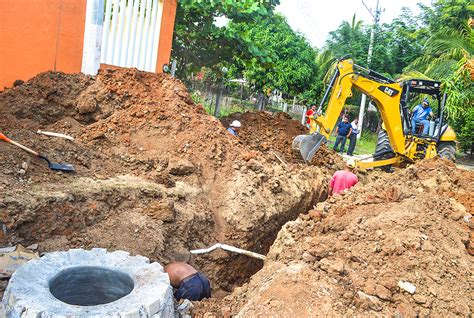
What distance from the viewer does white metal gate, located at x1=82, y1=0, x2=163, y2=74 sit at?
28.5ft

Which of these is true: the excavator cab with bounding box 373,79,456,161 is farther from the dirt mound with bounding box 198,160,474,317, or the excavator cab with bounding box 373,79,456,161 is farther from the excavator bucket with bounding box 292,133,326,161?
the dirt mound with bounding box 198,160,474,317

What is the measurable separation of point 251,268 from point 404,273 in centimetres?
334

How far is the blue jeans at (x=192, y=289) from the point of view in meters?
4.48

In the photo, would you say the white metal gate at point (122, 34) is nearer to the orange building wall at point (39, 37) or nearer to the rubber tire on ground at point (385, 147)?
the orange building wall at point (39, 37)

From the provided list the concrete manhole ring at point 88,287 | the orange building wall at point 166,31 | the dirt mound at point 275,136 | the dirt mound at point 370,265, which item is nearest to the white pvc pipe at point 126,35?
the orange building wall at point 166,31

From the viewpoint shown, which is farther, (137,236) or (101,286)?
(137,236)

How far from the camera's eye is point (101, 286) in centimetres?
378

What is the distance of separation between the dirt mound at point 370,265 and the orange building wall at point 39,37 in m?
5.73

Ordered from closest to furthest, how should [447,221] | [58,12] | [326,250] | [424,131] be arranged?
[326,250] → [447,221] → [58,12] → [424,131]

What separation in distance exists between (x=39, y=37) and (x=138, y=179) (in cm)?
387

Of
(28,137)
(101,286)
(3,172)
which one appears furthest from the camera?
(28,137)

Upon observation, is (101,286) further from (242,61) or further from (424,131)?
(242,61)

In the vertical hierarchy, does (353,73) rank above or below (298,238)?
above

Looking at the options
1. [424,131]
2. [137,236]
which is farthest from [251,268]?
[424,131]
